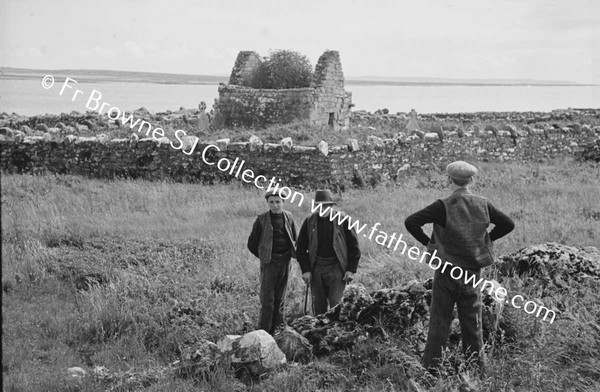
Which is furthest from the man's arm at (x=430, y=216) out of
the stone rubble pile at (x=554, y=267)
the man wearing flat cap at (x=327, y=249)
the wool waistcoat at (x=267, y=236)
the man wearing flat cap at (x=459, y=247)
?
the stone rubble pile at (x=554, y=267)

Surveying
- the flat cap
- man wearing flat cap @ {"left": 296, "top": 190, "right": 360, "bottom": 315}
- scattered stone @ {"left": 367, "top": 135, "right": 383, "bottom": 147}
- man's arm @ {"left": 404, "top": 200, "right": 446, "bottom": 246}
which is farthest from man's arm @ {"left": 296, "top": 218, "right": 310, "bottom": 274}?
scattered stone @ {"left": 367, "top": 135, "right": 383, "bottom": 147}

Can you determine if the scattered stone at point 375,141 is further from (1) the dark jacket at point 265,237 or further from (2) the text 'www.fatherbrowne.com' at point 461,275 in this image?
(1) the dark jacket at point 265,237

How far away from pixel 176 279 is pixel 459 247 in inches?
175

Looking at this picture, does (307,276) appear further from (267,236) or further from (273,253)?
(267,236)

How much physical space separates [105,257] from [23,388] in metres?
4.12

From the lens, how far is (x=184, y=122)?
77.2ft

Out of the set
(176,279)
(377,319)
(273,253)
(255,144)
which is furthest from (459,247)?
(255,144)

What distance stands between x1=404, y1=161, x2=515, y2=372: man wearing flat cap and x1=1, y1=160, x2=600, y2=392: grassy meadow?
15.5 inches

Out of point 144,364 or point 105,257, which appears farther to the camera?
point 105,257

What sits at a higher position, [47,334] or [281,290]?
[281,290]

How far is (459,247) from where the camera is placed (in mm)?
5828

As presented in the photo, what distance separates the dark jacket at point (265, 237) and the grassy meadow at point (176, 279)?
87cm

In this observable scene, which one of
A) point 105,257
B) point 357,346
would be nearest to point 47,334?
point 105,257

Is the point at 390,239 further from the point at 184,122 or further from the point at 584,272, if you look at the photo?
the point at 184,122
